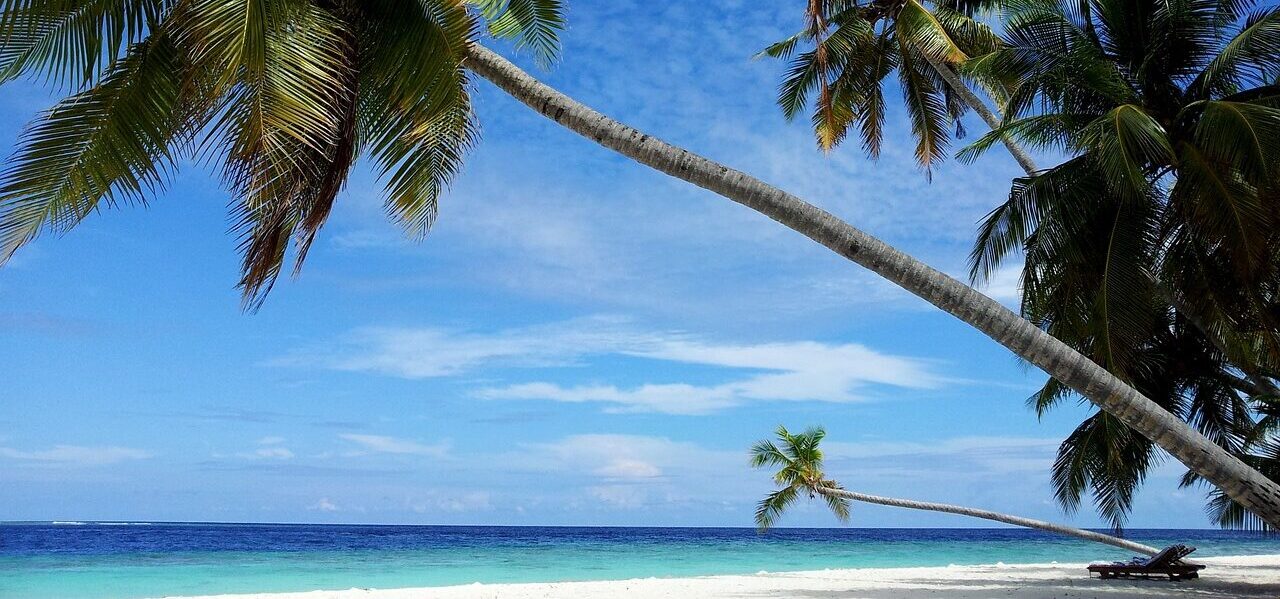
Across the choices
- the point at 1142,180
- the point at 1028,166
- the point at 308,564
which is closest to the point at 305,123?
the point at 1142,180

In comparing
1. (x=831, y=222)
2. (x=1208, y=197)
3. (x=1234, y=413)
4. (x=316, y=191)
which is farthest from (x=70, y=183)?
(x=1234, y=413)

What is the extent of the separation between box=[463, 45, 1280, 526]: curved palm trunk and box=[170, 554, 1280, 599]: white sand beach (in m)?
7.88

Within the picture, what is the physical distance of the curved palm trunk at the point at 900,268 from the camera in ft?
18.8

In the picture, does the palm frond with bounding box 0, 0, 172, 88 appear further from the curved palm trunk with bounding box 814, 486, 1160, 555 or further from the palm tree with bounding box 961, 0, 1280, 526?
the curved palm trunk with bounding box 814, 486, 1160, 555

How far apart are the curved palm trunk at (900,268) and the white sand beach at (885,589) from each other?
7882 millimetres

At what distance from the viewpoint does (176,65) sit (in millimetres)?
6191

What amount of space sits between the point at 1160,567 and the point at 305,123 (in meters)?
16.0

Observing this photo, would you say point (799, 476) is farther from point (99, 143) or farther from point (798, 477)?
point (99, 143)

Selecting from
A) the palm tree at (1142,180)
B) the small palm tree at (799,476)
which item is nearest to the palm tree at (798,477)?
the small palm tree at (799,476)

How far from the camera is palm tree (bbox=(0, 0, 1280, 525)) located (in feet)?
18.1

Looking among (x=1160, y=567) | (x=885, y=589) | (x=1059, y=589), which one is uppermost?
(x=1160, y=567)

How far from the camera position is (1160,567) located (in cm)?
1558

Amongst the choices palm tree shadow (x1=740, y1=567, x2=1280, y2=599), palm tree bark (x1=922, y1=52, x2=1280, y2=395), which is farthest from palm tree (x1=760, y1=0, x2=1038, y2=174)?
palm tree shadow (x1=740, y1=567, x2=1280, y2=599)

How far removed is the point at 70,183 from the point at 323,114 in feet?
6.02
